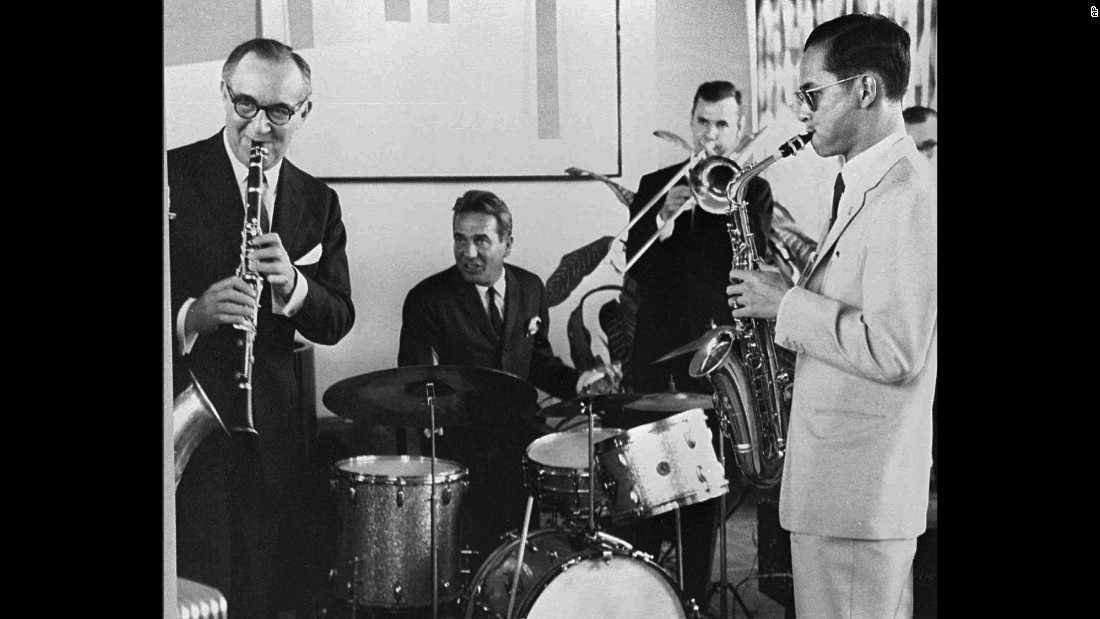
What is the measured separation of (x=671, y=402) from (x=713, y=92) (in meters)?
1.02

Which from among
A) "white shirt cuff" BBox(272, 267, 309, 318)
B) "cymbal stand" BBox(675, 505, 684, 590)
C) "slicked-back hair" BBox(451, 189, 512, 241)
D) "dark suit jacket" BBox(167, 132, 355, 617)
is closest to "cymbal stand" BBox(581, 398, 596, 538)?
"cymbal stand" BBox(675, 505, 684, 590)

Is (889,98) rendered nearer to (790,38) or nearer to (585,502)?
(790,38)

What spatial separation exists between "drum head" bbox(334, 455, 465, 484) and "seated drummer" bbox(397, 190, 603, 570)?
0.05 metres

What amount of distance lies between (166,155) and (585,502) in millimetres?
1665

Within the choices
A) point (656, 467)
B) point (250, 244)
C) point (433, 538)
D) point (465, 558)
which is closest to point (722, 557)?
point (656, 467)

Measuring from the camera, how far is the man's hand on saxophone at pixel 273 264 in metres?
3.66

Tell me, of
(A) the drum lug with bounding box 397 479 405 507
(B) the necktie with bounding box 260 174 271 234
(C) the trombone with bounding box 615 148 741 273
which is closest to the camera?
(A) the drum lug with bounding box 397 479 405 507

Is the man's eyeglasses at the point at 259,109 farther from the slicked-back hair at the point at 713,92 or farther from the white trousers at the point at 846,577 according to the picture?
the white trousers at the point at 846,577

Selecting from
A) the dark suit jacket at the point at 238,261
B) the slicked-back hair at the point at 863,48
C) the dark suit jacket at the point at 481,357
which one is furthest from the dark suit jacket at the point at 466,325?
the slicked-back hair at the point at 863,48

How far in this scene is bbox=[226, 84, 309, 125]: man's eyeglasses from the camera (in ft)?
12.0

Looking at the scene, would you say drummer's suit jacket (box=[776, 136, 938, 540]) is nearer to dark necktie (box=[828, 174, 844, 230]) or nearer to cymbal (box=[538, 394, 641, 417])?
dark necktie (box=[828, 174, 844, 230])
